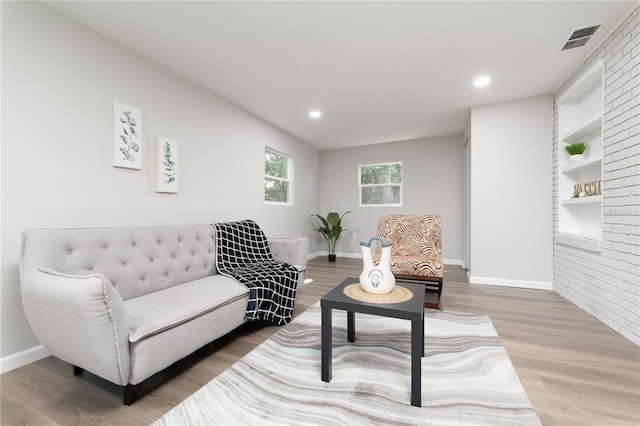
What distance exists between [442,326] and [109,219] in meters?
2.81

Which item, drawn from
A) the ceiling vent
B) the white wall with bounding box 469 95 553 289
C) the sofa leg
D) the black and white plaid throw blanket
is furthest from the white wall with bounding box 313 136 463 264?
the sofa leg

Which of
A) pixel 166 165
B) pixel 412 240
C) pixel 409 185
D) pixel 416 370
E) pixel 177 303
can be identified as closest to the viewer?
pixel 416 370

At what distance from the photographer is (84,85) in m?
2.01

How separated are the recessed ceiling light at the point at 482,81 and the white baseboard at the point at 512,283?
235cm

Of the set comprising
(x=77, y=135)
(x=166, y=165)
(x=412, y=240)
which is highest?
(x=77, y=135)

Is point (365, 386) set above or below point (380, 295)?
below

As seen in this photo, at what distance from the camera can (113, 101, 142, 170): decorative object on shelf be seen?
217 cm

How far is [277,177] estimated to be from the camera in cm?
464

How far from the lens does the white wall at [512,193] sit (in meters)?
3.30

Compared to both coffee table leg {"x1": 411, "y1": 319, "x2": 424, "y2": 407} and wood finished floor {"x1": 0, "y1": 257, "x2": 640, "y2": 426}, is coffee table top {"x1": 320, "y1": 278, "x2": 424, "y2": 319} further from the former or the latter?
wood finished floor {"x1": 0, "y1": 257, "x2": 640, "y2": 426}

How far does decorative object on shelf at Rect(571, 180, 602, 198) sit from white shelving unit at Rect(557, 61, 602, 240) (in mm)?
49

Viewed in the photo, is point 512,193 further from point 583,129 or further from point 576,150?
point 583,129

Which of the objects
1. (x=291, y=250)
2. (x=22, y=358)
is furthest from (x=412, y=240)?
(x=22, y=358)

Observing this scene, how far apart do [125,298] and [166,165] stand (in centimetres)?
129
